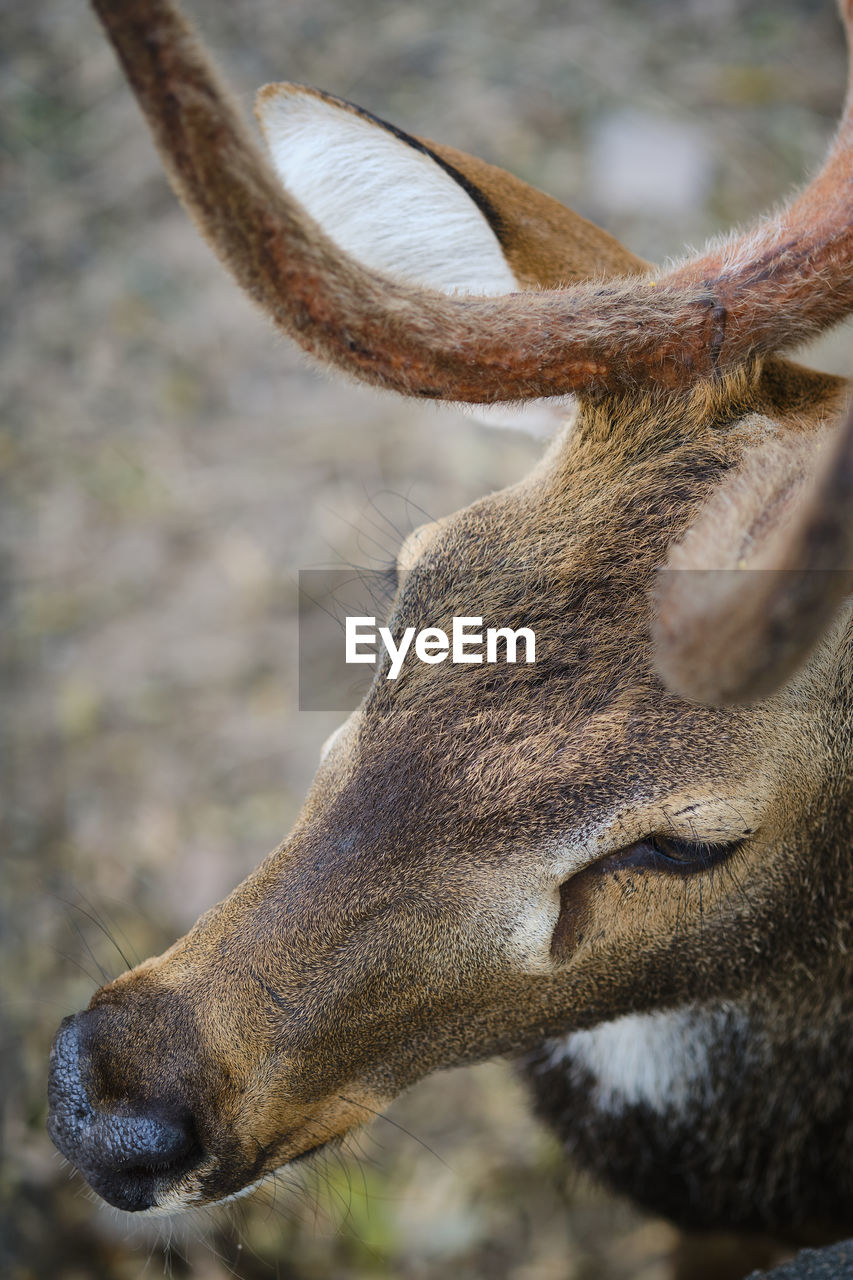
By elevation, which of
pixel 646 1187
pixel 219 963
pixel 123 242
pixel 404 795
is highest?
pixel 123 242

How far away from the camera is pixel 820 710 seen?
1.57m

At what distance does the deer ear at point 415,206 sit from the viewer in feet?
6.18

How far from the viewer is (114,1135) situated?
1.47 m

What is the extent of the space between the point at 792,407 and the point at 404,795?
91 centimetres

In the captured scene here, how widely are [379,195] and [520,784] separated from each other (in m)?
1.18

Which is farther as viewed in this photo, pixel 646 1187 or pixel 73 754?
pixel 73 754

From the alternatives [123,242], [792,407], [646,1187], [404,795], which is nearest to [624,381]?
[792,407]

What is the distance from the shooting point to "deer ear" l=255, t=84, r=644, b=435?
1.88 m

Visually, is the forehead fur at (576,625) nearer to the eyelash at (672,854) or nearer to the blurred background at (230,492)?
the eyelash at (672,854)

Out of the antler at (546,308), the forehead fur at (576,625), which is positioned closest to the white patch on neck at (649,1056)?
the forehead fur at (576,625)

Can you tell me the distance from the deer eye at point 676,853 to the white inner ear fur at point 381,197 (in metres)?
0.78

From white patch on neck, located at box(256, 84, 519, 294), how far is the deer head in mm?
446

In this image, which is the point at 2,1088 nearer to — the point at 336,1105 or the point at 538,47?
the point at 336,1105

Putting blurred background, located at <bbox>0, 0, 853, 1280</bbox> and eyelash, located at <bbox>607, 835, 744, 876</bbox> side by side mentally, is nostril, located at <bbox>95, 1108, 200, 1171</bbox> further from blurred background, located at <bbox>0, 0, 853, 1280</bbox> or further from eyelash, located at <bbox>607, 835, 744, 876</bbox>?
eyelash, located at <bbox>607, 835, 744, 876</bbox>
